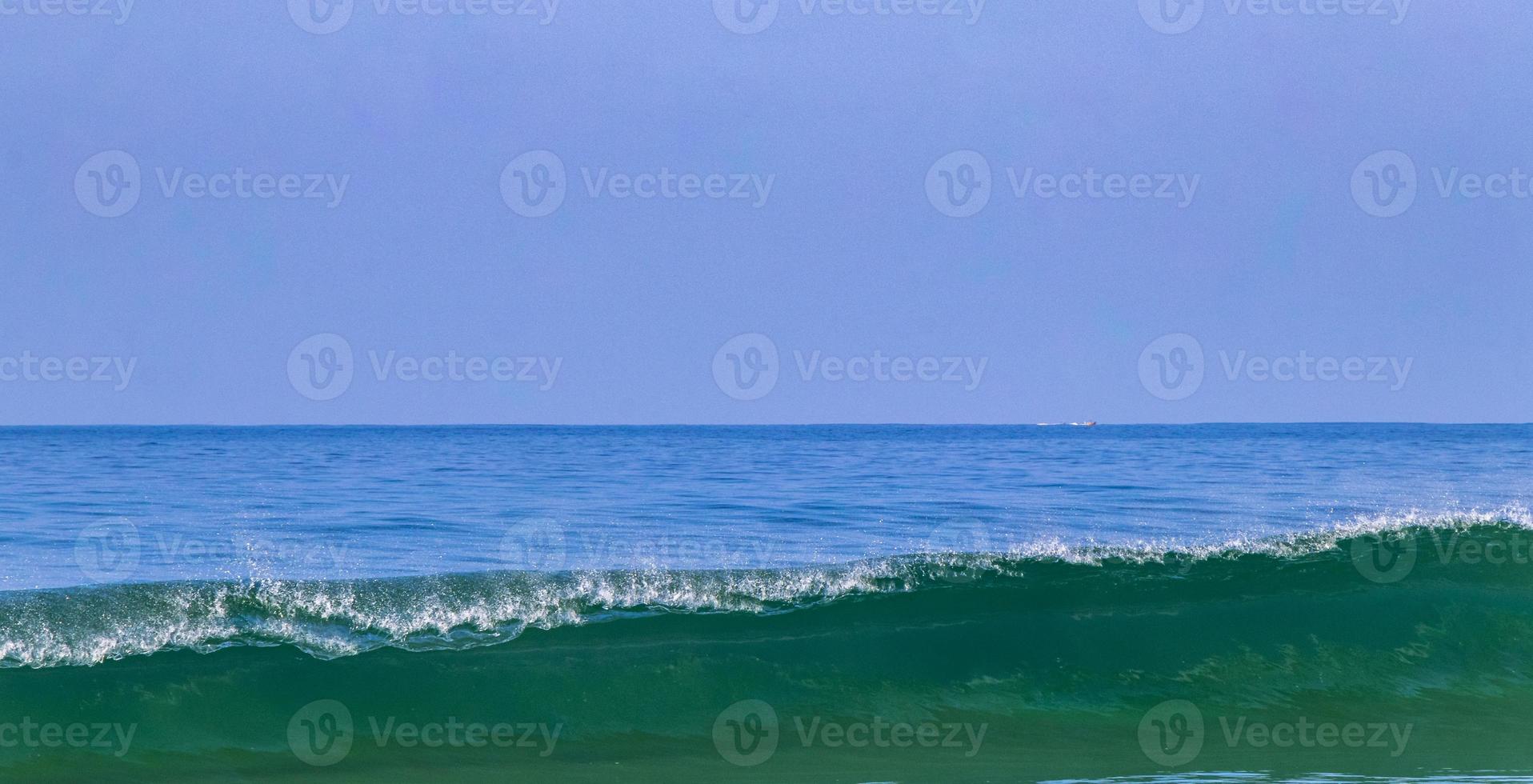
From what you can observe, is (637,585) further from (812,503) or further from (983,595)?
(812,503)

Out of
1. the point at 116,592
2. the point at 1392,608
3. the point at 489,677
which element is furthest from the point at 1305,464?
the point at 116,592

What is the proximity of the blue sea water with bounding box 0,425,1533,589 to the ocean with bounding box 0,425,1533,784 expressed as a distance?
14cm

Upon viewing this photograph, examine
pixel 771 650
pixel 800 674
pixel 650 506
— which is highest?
pixel 650 506

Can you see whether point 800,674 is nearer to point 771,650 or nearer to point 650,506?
point 771,650

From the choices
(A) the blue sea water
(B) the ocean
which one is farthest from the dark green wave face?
(A) the blue sea water

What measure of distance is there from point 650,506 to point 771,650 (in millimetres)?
7604

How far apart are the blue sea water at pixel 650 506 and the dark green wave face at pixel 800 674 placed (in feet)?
4.62

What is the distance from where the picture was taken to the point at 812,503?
1756 centimetres

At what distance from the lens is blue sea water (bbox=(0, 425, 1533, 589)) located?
12.7 meters

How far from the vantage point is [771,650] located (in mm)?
10203

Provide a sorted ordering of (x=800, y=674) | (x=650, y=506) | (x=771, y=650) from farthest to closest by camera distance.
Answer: (x=650, y=506)
(x=771, y=650)
(x=800, y=674)

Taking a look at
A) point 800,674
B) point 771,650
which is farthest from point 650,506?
point 800,674

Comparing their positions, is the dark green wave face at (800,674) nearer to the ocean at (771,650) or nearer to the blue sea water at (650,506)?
the ocean at (771,650)

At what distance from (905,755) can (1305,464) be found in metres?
20.0
